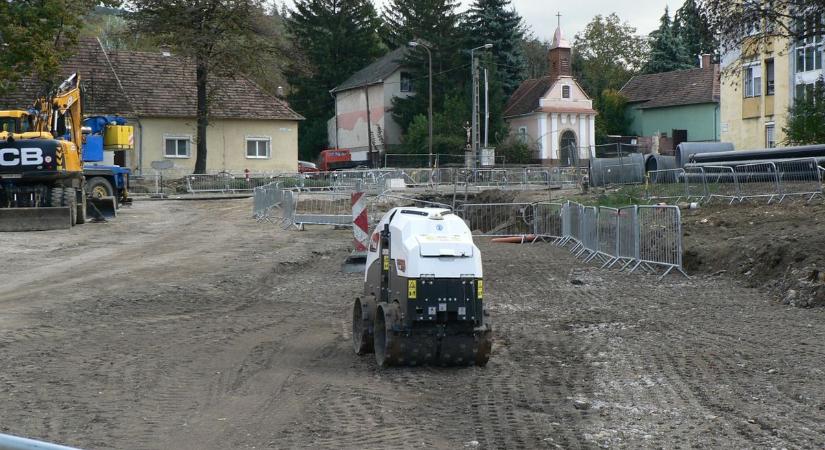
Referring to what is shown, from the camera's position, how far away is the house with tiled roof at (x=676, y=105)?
73500 mm

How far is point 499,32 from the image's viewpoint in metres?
78.1

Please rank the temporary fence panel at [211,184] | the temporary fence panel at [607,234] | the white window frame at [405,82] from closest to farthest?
the temporary fence panel at [607,234] → the temporary fence panel at [211,184] → the white window frame at [405,82]

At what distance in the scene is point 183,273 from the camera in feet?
59.8

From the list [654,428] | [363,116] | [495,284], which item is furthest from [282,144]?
[654,428]

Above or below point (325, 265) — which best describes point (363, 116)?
above

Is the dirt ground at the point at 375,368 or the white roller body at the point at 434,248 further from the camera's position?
the white roller body at the point at 434,248

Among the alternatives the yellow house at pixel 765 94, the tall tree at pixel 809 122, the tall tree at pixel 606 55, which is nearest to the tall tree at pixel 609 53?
the tall tree at pixel 606 55

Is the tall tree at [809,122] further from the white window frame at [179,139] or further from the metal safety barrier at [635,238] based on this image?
the white window frame at [179,139]

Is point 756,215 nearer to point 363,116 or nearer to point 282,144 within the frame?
point 282,144

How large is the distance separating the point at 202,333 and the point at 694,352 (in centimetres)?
605

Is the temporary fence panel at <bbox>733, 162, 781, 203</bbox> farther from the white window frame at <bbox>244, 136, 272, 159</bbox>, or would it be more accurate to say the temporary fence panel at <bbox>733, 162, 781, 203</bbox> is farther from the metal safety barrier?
the white window frame at <bbox>244, 136, 272, 159</bbox>

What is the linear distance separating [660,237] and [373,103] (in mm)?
61121

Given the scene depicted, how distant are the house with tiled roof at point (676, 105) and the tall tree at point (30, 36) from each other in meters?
45.2

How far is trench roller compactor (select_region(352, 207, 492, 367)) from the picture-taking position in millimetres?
9805
